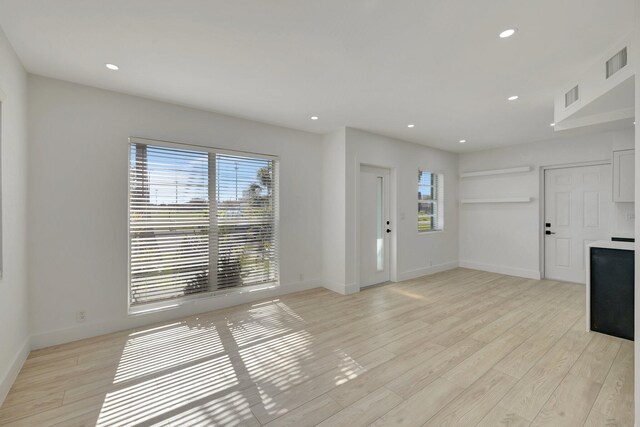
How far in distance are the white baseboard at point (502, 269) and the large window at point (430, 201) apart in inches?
44.4

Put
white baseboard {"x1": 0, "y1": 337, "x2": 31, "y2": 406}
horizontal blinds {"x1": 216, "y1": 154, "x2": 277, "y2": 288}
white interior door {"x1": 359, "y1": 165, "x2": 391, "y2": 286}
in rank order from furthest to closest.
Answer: white interior door {"x1": 359, "y1": 165, "x2": 391, "y2": 286} < horizontal blinds {"x1": 216, "y1": 154, "x2": 277, "y2": 288} < white baseboard {"x1": 0, "y1": 337, "x2": 31, "y2": 406}

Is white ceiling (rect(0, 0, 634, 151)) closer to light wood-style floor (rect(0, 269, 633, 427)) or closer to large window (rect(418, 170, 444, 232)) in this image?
large window (rect(418, 170, 444, 232))

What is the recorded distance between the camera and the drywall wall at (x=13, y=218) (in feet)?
7.00

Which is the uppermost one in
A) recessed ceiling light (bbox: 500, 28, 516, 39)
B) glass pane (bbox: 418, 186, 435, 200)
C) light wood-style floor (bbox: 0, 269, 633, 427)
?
recessed ceiling light (bbox: 500, 28, 516, 39)

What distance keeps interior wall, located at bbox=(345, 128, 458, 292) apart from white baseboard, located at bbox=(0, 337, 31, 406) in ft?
12.1

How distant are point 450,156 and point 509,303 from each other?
3568 mm

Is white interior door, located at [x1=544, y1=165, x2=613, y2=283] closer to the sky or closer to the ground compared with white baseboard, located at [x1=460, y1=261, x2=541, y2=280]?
closer to the sky

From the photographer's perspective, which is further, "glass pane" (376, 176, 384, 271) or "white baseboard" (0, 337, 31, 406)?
"glass pane" (376, 176, 384, 271)

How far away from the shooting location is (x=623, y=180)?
4164 mm

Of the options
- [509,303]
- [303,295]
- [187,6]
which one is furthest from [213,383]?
[509,303]

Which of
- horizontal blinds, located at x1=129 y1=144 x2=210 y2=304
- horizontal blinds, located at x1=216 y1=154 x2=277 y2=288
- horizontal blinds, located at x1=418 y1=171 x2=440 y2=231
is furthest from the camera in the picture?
horizontal blinds, located at x1=418 y1=171 x2=440 y2=231

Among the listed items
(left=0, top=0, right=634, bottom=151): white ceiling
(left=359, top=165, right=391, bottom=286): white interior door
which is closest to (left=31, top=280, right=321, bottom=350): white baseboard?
(left=359, top=165, right=391, bottom=286): white interior door

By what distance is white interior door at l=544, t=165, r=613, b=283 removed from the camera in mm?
4816

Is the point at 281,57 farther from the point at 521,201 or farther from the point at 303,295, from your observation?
the point at 521,201
